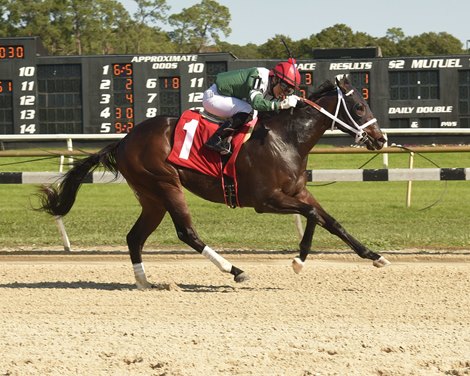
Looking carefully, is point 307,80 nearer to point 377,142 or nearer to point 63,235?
point 63,235

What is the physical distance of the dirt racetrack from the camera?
454 cm

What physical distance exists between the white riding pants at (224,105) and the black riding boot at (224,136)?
88mm

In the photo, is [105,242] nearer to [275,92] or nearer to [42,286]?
[42,286]

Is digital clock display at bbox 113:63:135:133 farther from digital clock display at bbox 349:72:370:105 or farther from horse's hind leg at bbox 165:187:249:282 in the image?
horse's hind leg at bbox 165:187:249:282

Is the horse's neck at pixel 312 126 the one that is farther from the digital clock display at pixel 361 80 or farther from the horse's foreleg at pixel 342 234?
the digital clock display at pixel 361 80


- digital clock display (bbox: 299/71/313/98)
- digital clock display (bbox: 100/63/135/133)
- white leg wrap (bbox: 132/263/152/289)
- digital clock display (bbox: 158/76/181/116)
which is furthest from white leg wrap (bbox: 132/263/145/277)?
digital clock display (bbox: 299/71/313/98)

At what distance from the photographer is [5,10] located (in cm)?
6184

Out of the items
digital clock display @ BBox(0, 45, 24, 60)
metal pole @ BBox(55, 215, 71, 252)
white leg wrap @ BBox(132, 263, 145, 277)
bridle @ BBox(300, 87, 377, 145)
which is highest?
digital clock display @ BBox(0, 45, 24, 60)

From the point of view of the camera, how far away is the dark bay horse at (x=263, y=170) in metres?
7.02

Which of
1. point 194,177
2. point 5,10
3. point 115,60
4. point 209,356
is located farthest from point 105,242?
point 5,10

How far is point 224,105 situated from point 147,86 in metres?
17.3

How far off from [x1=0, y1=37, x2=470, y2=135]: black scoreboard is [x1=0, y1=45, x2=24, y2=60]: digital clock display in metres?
0.02

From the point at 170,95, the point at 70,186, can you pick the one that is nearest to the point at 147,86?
the point at 170,95

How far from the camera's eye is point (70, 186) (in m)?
7.86
